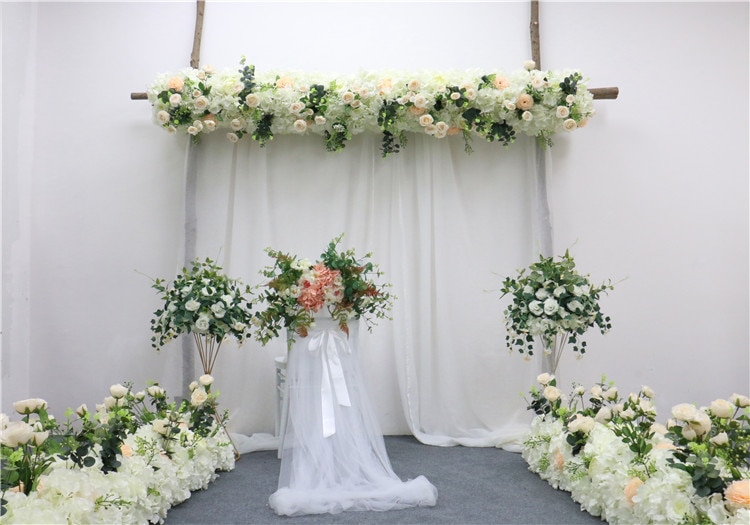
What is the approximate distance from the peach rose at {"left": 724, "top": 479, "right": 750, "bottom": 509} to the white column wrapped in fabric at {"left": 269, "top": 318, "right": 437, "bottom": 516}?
133 cm

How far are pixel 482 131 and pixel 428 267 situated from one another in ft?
3.33

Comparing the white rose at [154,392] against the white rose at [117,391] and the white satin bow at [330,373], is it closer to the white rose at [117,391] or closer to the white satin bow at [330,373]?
the white rose at [117,391]

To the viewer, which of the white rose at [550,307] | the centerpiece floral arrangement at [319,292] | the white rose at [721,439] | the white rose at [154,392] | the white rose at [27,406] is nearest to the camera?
the white rose at [27,406]

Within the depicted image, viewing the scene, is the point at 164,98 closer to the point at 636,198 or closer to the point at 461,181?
the point at 461,181

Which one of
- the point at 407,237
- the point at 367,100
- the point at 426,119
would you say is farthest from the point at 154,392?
the point at 426,119

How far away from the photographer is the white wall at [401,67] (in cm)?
464

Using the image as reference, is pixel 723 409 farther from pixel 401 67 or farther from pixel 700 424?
pixel 401 67

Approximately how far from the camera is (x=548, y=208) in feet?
15.2

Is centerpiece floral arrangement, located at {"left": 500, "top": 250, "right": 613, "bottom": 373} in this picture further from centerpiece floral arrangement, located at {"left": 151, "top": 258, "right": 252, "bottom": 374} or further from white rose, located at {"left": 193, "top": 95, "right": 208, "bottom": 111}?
white rose, located at {"left": 193, "top": 95, "right": 208, "bottom": 111}

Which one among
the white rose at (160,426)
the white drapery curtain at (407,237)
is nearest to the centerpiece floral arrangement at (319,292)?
the white rose at (160,426)

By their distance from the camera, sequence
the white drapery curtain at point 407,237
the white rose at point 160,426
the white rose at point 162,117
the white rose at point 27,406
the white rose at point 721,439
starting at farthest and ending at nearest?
the white drapery curtain at point 407,237 → the white rose at point 162,117 → the white rose at point 160,426 → the white rose at point 721,439 → the white rose at point 27,406

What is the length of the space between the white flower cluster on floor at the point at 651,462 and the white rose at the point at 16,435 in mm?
2226

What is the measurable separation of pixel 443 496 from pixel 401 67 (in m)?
3.05

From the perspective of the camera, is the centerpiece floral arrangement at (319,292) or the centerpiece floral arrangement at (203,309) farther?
the centerpiece floral arrangement at (203,309)
